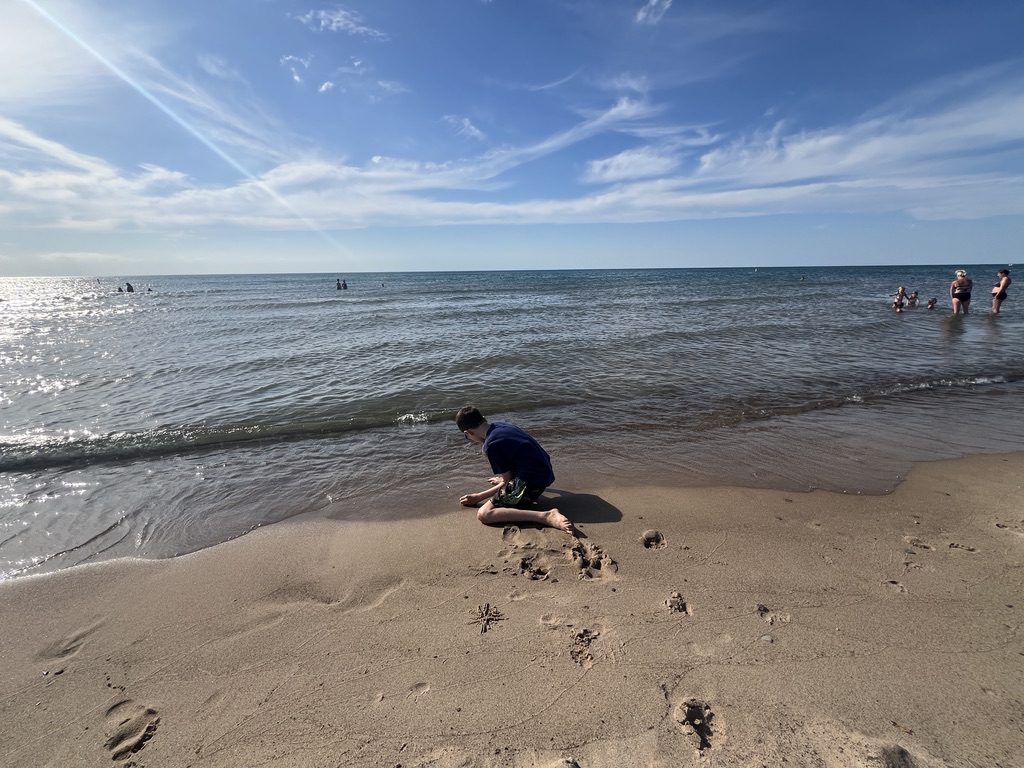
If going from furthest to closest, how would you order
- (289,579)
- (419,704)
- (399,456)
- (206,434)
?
(206,434) → (399,456) → (289,579) → (419,704)

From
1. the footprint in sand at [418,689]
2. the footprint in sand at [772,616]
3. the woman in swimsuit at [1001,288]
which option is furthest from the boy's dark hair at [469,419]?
the woman in swimsuit at [1001,288]

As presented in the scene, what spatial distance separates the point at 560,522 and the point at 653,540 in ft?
3.17

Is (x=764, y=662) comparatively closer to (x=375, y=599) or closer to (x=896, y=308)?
(x=375, y=599)

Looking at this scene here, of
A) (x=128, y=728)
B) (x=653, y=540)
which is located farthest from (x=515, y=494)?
(x=128, y=728)

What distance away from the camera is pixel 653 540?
4.51m

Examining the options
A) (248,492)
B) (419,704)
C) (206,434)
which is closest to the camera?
(419,704)

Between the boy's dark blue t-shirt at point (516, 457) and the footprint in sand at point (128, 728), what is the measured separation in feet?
10.8

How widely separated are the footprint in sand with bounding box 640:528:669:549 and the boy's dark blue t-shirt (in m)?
1.18

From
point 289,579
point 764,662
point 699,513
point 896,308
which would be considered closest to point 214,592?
point 289,579

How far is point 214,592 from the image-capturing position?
4.01 meters

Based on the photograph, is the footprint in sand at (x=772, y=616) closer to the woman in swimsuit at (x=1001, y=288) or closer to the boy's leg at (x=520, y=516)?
the boy's leg at (x=520, y=516)

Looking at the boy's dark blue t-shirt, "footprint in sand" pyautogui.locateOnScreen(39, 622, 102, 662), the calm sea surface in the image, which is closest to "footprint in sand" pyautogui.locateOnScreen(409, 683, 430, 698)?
the boy's dark blue t-shirt

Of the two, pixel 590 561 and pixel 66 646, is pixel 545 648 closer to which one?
pixel 590 561

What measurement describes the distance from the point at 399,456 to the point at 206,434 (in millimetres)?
3894
